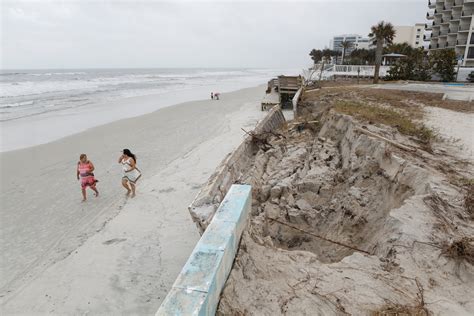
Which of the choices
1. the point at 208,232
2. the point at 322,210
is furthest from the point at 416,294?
the point at 322,210

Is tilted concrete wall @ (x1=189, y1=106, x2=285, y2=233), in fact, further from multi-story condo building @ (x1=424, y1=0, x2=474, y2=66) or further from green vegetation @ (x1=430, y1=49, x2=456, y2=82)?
multi-story condo building @ (x1=424, y1=0, x2=474, y2=66)

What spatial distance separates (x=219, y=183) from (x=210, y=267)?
293 cm

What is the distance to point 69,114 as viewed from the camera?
20.9 m

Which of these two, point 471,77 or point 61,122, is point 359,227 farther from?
point 471,77

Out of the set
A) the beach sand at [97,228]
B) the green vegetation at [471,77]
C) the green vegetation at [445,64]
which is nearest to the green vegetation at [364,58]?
the green vegetation at [445,64]

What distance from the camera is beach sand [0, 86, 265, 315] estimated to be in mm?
4758

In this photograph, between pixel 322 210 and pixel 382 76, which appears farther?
pixel 382 76

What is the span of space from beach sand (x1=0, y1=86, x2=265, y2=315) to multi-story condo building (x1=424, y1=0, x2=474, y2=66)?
4707 cm

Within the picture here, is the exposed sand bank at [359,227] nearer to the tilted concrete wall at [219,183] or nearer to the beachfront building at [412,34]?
the tilted concrete wall at [219,183]

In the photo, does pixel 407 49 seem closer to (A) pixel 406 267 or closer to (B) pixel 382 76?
(B) pixel 382 76

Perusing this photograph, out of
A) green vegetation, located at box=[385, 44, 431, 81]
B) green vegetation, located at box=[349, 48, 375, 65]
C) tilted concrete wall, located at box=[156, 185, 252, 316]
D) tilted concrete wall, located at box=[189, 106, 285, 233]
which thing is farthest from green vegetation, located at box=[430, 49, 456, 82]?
tilted concrete wall, located at box=[156, 185, 252, 316]

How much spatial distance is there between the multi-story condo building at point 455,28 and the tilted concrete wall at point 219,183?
4675 cm

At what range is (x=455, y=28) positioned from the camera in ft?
153

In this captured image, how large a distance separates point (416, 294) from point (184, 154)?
9.36 metres
